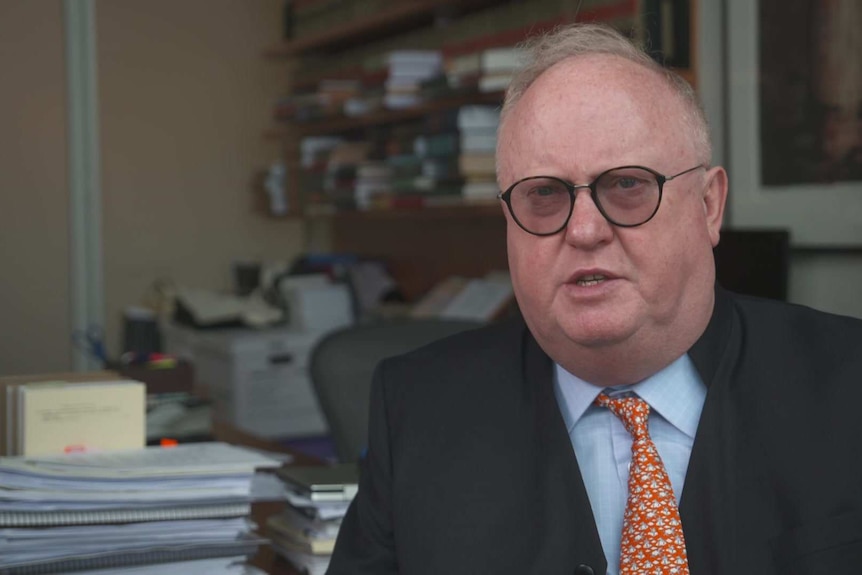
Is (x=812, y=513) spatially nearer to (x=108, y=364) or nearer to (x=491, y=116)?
(x=108, y=364)

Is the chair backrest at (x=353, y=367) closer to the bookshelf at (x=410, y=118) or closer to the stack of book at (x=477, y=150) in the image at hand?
the bookshelf at (x=410, y=118)

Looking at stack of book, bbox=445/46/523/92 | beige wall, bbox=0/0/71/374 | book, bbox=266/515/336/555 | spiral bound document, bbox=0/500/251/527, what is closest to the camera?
spiral bound document, bbox=0/500/251/527

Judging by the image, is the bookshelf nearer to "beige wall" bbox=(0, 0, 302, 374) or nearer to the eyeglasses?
"beige wall" bbox=(0, 0, 302, 374)

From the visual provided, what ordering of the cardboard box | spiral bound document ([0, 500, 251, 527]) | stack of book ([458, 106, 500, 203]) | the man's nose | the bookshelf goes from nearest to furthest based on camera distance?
the man's nose < spiral bound document ([0, 500, 251, 527]) < stack of book ([458, 106, 500, 203]) < the bookshelf < the cardboard box

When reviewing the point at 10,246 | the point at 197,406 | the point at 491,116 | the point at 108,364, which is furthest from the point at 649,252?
the point at 10,246

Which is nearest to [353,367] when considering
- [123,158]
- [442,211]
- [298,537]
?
[298,537]

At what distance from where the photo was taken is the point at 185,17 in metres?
4.95

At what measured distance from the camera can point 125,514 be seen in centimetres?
129

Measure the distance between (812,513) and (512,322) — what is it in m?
0.43

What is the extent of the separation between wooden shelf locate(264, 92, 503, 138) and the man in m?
1.87

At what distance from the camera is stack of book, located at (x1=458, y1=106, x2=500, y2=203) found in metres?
3.47

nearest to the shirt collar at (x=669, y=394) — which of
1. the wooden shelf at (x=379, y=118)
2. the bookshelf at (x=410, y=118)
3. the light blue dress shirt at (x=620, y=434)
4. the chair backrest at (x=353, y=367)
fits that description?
the light blue dress shirt at (x=620, y=434)

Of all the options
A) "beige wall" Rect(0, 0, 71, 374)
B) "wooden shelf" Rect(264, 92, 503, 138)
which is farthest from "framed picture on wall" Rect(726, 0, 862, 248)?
"beige wall" Rect(0, 0, 71, 374)

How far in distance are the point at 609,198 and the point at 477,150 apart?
246cm
